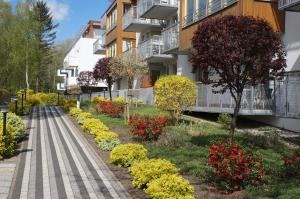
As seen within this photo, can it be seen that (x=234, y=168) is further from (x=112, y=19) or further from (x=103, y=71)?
(x=112, y=19)

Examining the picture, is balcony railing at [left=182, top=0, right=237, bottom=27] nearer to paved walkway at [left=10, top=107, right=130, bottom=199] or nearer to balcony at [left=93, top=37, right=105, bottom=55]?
paved walkway at [left=10, top=107, right=130, bottom=199]

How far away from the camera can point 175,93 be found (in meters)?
18.0

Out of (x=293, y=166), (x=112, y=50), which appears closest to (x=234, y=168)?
(x=293, y=166)

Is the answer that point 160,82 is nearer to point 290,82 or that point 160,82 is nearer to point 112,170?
point 290,82

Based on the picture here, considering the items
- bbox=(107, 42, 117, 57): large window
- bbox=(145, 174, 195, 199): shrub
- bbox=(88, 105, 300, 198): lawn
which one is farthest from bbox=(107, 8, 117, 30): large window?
bbox=(145, 174, 195, 199): shrub

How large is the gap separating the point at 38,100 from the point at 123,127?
21.3m

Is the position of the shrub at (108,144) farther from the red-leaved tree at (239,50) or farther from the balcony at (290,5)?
the balcony at (290,5)

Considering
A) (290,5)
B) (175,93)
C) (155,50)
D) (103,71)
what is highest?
(290,5)

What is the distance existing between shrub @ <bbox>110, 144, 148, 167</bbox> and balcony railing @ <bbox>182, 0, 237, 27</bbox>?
9.71 metres

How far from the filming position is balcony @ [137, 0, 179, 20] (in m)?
30.2

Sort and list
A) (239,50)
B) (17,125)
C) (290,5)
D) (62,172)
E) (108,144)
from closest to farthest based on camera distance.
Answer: (62,172), (239,50), (108,144), (290,5), (17,125)

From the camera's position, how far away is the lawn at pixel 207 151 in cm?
828

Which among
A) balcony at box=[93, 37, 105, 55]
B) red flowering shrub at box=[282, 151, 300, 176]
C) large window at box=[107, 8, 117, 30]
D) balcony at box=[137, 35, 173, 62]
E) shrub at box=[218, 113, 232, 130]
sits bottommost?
red flowering shrub at box=[282, 151, 300, 176]

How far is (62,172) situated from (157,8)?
21.4 meters
